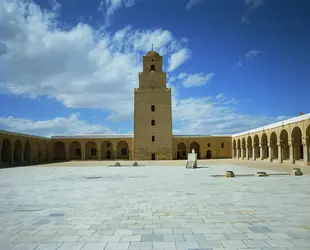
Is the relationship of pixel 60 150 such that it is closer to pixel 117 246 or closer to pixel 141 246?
pixel 117 246

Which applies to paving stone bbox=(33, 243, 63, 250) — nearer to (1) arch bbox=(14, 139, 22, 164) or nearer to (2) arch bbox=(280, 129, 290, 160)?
(2) arch bbox=(280, 129, 290, 160)

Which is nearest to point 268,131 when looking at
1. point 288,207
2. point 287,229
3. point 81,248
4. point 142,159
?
point 142,159

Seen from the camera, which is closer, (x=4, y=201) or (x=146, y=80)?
(x=4, y=201)

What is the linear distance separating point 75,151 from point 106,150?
174 inches

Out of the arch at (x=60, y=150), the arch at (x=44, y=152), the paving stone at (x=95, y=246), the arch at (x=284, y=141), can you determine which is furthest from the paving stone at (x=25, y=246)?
the arch at (x=60, y=150)

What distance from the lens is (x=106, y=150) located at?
40406 mm

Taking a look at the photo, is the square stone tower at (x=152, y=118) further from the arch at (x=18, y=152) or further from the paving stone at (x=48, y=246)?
the paving stone at (x=48, y=246)

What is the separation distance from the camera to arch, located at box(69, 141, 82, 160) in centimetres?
3984

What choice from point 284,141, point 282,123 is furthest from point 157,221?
point 284,141

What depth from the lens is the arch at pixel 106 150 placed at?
40.2 metres

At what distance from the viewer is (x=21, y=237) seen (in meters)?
3.94

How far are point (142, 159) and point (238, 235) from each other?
3234 centimetres

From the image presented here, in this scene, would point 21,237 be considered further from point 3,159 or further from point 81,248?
point 3,159

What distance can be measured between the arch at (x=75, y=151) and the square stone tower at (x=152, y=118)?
9105mm
